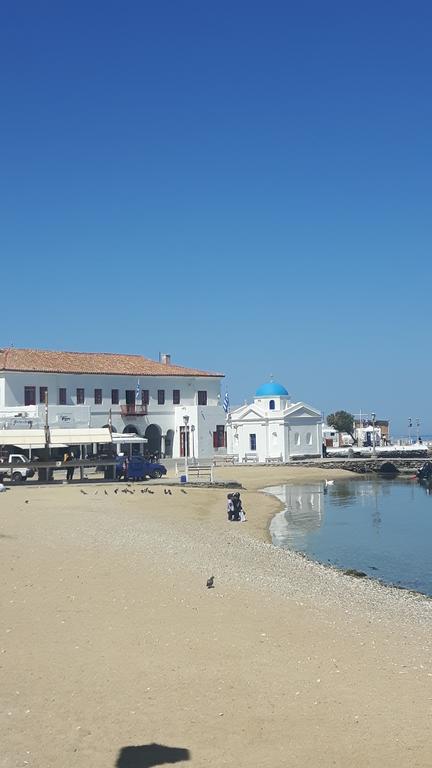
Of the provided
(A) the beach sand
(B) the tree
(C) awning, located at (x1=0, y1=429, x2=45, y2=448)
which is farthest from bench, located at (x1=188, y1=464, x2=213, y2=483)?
(B) the tree

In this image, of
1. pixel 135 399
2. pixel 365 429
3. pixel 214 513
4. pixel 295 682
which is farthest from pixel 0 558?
pixel 365 429

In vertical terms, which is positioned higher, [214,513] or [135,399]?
[135,399]

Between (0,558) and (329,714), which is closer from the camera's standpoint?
(329,714)

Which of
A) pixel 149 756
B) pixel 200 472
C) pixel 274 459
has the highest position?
pixel 274 459

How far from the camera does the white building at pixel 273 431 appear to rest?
69.9 metres

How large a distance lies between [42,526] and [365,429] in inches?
3319

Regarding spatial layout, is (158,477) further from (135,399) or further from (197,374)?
(197,374)

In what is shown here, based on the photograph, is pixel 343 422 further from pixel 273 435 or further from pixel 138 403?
pixel 138 403

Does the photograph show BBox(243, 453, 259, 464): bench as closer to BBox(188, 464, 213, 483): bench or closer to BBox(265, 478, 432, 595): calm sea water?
BBox(188, 464, 213, 483): bench

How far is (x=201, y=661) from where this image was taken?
11828 mm

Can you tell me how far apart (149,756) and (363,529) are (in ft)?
85.1

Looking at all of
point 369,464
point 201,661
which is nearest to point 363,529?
point 201,661

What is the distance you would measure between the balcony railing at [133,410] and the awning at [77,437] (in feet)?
53.4

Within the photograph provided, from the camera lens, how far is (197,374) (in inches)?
2763
